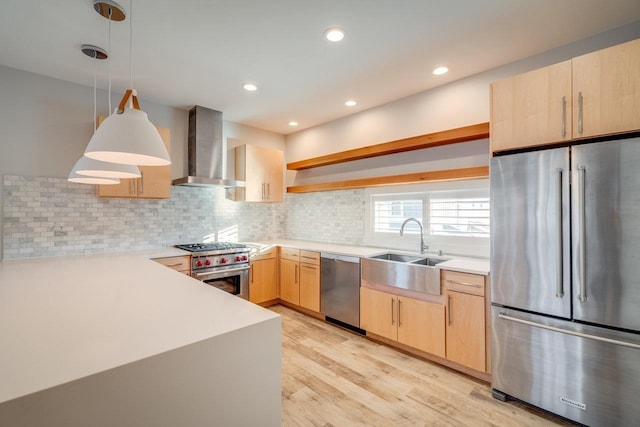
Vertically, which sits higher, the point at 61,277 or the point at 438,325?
the point at 61,277

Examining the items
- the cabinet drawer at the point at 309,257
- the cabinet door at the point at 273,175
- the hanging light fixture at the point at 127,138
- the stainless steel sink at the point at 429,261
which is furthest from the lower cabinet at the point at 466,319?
the cabinet door at the point at 273,175

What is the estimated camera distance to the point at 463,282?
2457 millimetres

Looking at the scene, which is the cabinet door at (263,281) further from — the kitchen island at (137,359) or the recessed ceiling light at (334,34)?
the recessed ceiling light at (334,34)

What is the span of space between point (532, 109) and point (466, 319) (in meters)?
1.68

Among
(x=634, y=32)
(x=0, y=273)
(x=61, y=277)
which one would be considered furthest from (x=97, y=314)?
(x=634, y=32)

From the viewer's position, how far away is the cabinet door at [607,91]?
66.6 inches

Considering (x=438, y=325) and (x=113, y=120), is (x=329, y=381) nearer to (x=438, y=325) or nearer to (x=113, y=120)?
(x=438, y=325)

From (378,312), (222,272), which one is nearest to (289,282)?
(222,272)

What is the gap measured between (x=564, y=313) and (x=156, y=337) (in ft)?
7.65

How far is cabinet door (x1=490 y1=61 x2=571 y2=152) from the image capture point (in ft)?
6.34

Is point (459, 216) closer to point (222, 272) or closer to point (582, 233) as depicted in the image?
point (582, 233)

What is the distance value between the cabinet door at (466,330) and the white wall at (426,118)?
1.33 m

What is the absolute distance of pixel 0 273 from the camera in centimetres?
205

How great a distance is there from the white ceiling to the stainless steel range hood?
578 millimetres
